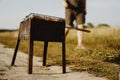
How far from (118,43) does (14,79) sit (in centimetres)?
509

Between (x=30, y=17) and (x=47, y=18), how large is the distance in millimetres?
289

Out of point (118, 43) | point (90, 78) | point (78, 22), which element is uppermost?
point (78, 22)

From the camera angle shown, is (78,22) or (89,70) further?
(78,22)

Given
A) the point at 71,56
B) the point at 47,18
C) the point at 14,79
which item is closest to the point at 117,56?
the point at 71,56

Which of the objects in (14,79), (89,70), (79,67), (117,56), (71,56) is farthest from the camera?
(71,56)

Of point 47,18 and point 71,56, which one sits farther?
point 71,56

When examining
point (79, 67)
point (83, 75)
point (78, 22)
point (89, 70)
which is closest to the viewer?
point (83, 75)

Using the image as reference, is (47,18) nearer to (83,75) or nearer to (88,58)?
(83,75)

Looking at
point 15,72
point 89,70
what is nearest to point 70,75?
point 89,70

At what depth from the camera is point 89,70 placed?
16.3 ft

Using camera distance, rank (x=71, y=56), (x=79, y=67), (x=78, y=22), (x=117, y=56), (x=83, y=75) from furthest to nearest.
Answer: (x=78, y=22), (x=71, y=56), (x=117, y=56), (x=79, y=67), (x=83, y=75)

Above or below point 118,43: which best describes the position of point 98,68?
below

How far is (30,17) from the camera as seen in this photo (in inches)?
179

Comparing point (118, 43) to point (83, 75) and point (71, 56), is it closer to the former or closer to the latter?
point (71, 56)
